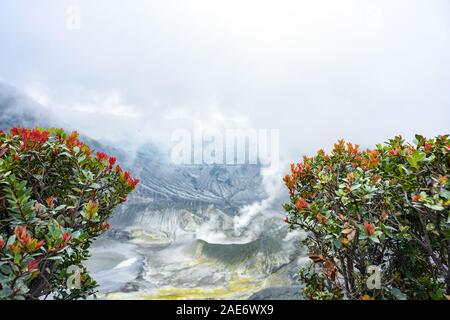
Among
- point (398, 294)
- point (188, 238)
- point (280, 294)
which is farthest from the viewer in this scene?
point (188, 238)

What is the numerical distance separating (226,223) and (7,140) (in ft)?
34.3

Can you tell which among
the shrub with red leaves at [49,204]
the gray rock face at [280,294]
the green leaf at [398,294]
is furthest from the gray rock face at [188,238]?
the shrub with red leaves at [49,204]

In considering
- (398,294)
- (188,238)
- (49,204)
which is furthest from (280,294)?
(188,238)

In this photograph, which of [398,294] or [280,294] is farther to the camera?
[280,294]

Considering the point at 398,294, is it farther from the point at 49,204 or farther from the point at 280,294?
the point at 49,204

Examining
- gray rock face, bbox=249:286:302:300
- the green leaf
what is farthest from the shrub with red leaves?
gray rock face, bbox=249:286:302:300

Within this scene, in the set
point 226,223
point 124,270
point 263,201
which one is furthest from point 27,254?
point 263,201

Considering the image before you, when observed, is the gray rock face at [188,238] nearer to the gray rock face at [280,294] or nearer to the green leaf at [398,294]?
the gray rock face at [280,294]

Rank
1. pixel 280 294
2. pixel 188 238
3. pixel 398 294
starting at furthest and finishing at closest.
Result: pixel 188 238
pixel 280 294
pixel 398 294

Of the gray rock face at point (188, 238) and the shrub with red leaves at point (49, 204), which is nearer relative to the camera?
the shrub with red leaves at point (49, 204)

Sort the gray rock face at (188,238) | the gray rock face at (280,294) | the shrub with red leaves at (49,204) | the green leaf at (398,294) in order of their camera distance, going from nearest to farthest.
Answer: the shrub with red leaves at (49,204), the green leaf at (398,294), the gray rock face at (280,294), the gray rock face at (188,238)

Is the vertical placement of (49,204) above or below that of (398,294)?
above

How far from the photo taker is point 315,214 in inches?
97.4
